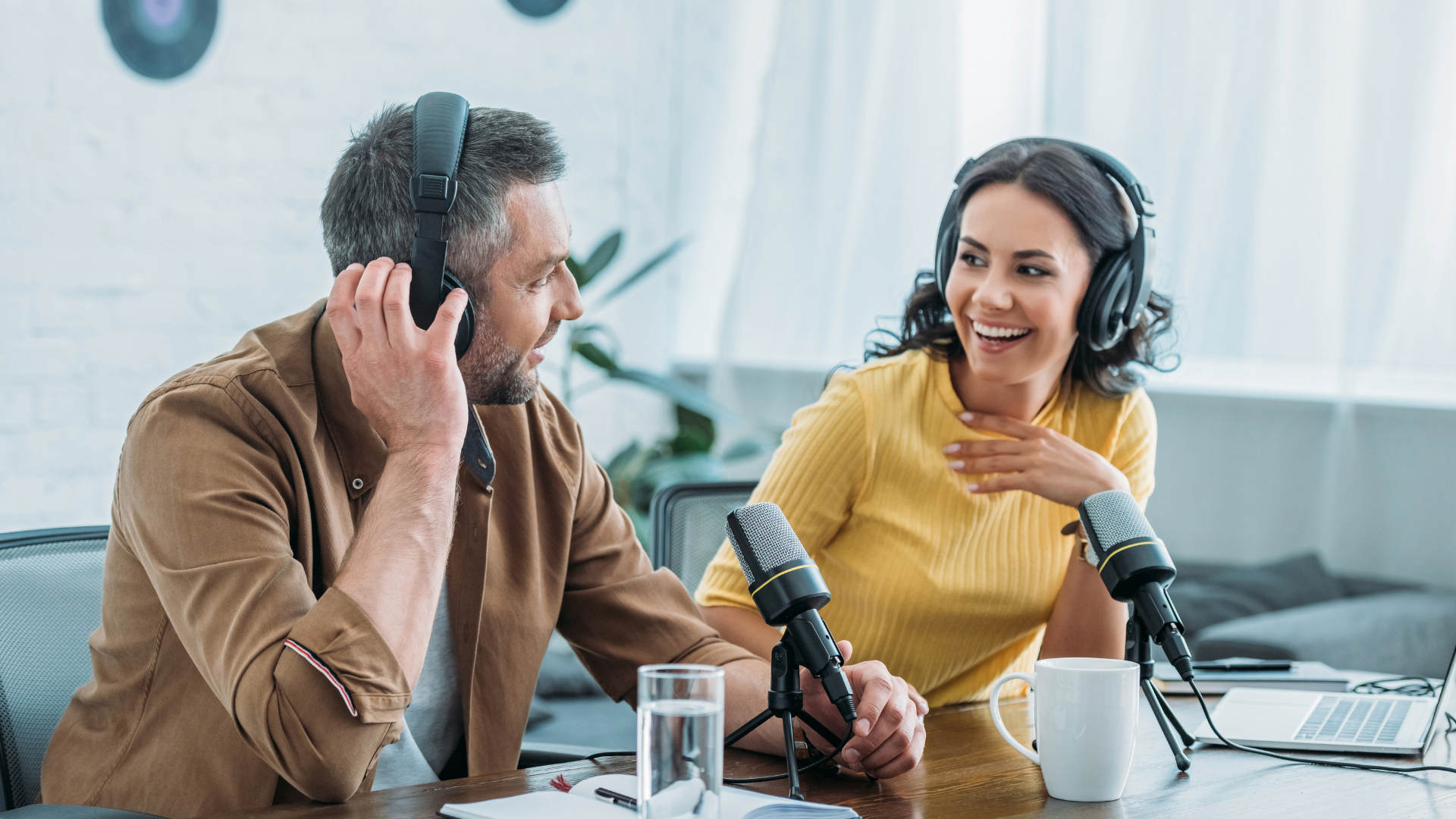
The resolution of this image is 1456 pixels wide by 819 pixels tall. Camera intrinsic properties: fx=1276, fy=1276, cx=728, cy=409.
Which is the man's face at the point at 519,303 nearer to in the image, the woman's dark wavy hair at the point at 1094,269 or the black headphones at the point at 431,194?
the black headphones at the point at 431,194

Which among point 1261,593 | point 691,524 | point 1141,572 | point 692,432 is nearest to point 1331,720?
point 1141,572

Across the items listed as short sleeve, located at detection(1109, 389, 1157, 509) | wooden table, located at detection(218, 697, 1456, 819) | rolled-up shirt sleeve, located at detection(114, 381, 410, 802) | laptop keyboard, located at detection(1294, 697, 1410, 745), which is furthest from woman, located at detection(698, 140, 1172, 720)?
rolled-up shirt sleeve, located at detection(114, 381, 410, 802)

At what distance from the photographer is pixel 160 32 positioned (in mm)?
2758

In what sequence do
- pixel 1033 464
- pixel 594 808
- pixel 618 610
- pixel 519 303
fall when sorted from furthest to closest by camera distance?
pixel 1033 464, pixel 618 610, pixel 519 303, pixel 594 808

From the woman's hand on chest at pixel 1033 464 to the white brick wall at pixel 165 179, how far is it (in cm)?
200

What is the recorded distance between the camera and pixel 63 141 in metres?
2.64

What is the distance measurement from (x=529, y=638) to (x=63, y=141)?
6.38 feet

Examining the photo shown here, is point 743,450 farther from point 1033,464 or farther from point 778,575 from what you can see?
point 778,575

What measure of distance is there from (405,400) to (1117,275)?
87cm

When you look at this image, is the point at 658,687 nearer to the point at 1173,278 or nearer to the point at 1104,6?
the point at 1173,278

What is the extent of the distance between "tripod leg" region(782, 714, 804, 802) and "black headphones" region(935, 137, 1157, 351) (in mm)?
746

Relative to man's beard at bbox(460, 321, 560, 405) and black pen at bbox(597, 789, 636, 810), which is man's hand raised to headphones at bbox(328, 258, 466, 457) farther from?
black pen at bbox(597, 789, 636, 810)

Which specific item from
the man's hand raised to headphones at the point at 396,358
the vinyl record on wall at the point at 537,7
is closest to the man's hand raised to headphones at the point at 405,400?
the man's hand raised to headphones at the point at 396,358

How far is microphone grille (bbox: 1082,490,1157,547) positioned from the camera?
3.55 feet
